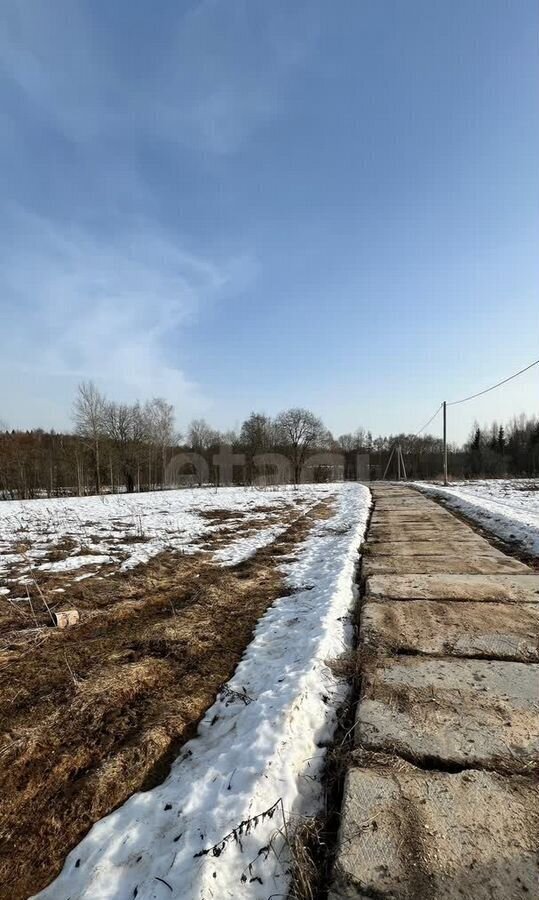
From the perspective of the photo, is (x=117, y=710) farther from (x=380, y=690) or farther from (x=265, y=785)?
(x=380, y=690)

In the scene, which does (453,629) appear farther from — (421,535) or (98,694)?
(421,535)

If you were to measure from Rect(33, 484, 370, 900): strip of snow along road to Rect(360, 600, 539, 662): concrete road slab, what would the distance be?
2.38 ft

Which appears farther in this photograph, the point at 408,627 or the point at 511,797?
the point at 408,627

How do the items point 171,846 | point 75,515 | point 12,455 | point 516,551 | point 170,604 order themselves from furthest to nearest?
point 12,455, point 75,515, point 516,551, point 170,604, point 171,846

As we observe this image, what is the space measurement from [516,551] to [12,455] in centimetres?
5078

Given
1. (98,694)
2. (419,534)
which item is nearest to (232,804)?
(98,694)

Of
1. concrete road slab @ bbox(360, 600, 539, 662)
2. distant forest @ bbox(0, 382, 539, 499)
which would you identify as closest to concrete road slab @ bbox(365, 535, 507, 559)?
concrete road slab @ bbox(360, 600, 539, 662)

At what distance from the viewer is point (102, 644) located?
438 cm

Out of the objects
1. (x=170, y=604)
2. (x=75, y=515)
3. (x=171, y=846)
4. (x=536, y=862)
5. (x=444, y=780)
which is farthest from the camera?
(x=75, y=515)

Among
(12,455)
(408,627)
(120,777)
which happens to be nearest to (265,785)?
(120,777)

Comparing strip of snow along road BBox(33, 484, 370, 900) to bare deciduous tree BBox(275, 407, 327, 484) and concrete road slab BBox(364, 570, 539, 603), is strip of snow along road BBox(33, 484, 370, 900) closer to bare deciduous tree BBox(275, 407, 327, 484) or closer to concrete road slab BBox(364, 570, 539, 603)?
concrete road slab BBox(364, 570, 539, 603)

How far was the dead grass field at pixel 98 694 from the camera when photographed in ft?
7.41

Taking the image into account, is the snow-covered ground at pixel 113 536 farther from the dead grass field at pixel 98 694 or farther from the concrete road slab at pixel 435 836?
the concrete road slab at pixel 435 836

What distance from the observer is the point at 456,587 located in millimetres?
5680
